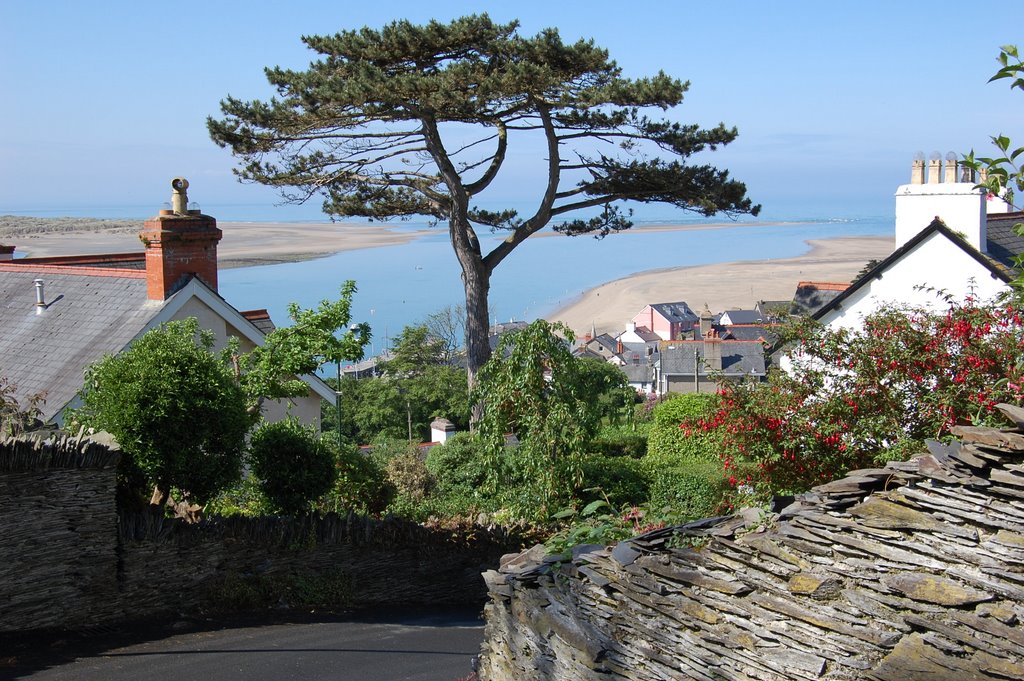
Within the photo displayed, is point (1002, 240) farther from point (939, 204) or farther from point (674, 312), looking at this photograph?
point (674, 312)

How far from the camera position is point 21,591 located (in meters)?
9.91

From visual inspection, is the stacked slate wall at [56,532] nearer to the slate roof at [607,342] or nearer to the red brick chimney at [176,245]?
the red brick chimney at [176,245]

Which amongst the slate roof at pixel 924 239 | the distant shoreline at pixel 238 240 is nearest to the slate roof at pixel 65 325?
the slate roof at pixel 924 239

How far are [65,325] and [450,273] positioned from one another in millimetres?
98345

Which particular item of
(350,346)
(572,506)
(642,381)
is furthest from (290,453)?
(642,381)

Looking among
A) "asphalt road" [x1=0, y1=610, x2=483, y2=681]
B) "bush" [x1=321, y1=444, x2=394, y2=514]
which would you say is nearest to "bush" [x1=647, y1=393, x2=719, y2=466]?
"bush" [x1=321, y1=444, x2=394, y2=514]

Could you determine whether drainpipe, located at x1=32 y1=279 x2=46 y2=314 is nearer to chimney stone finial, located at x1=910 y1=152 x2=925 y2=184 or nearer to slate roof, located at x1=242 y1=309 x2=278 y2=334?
slate roof, located at x1=242 y1=309 x2=278 y2=334

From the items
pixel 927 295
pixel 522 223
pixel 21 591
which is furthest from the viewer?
pixel 522 223

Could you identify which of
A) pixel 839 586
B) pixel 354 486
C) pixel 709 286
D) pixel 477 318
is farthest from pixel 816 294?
pixel 709 286

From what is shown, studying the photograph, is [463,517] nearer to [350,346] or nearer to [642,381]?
[350,346]

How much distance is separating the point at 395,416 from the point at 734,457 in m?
31.1

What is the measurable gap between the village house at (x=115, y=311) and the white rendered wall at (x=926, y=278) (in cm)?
1032

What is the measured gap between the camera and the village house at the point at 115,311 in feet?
50.6

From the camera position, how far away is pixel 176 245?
15992 mm
